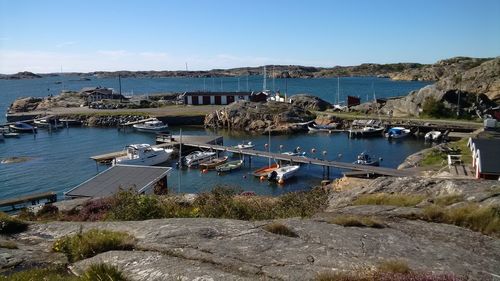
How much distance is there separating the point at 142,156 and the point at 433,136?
4344 centimetres

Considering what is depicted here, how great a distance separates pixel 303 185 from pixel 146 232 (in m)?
37.3

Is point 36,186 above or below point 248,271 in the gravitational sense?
below

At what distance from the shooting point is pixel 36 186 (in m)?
46.5

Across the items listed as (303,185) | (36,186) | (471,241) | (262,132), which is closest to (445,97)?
(262,132)

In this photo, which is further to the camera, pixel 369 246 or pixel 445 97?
pixel 445 97

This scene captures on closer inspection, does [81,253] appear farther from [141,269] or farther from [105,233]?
[141,269]

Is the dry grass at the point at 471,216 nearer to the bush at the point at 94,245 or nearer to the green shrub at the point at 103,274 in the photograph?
the bush at the point at 94,245

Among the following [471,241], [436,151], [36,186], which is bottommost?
[36,186]

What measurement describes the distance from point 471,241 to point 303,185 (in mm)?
36666

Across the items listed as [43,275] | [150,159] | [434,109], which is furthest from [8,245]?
[434,109]

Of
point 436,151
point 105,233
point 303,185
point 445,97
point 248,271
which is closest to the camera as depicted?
point 248,271

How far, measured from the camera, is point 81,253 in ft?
28.7

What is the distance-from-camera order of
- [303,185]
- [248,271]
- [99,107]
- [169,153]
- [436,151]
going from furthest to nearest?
[99,107]
[169,153]
[436,151]
[303,185]
[248,271]

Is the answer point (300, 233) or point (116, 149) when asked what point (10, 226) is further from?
point (116, 149)
